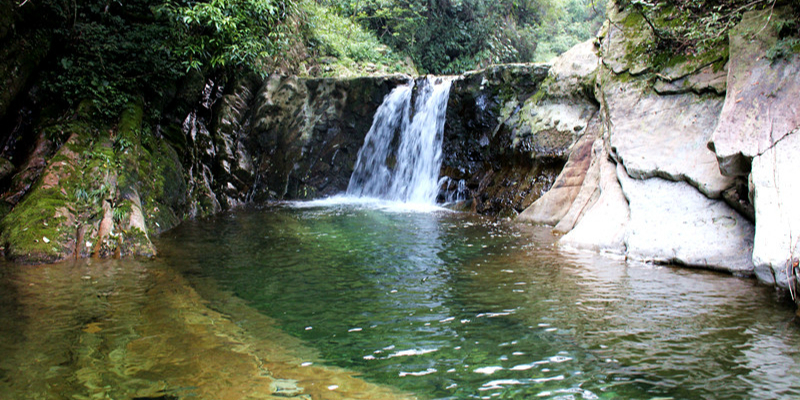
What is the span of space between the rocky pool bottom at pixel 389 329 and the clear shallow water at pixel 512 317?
0.02 meters

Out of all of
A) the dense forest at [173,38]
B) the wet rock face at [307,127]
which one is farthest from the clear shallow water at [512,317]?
the wet rock face at [307,127]

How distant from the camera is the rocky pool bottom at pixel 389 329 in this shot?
2969mm

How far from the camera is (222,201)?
1280 cm

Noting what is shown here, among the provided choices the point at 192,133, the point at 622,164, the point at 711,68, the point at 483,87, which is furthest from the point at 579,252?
the point at 192,133

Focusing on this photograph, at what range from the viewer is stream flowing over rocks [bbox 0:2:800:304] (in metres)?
5.46

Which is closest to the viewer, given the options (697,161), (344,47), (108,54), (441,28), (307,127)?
(697,161)

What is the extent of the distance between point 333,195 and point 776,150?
11.7m

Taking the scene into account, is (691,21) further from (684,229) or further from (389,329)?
(389,329)

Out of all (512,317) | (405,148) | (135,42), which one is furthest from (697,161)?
(135,42)

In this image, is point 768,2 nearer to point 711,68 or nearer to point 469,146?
point 711,68

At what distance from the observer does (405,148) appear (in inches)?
562

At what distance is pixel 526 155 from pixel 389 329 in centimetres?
805

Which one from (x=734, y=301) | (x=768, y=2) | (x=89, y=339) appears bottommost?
(x=89, y=339)

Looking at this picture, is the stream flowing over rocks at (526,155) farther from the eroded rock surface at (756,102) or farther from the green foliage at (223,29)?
the green foliage at (223,29)
